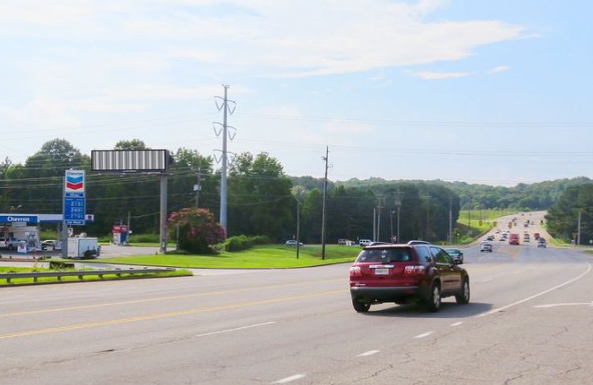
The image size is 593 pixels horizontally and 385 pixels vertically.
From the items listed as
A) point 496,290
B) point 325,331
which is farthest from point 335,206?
point 325,331

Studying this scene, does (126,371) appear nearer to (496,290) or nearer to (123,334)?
(123,334)

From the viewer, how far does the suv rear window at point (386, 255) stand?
1927 cm

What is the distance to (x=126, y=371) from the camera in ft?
34.3

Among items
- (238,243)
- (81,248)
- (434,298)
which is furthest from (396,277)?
(238,243)

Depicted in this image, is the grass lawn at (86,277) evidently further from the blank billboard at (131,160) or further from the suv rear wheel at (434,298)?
the blank billboard at (131,160)

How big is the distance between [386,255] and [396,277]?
0.69m

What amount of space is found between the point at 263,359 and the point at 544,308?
36.6ft

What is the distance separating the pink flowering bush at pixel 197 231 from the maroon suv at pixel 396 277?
65077mm

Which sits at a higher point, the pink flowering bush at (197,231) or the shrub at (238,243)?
the pink flowering bush at (197,231)

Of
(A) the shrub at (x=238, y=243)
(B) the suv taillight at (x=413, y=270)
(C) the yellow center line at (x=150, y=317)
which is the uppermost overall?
(B) the suv taillight at (x=413, y=270)

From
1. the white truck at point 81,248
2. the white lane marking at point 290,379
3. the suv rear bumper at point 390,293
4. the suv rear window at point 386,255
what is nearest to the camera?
the white lane marking at point 290,379

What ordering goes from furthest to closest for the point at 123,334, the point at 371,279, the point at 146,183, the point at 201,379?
1. the point at 146,183
2. the point at 371,279
3. the point at 123,334
4. the point at 201,379

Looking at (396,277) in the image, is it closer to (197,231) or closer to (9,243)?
(197,231)

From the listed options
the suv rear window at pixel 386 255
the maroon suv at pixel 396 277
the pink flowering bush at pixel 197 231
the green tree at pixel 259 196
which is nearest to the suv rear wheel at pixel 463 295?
the maroon suv at pixel 396 277
